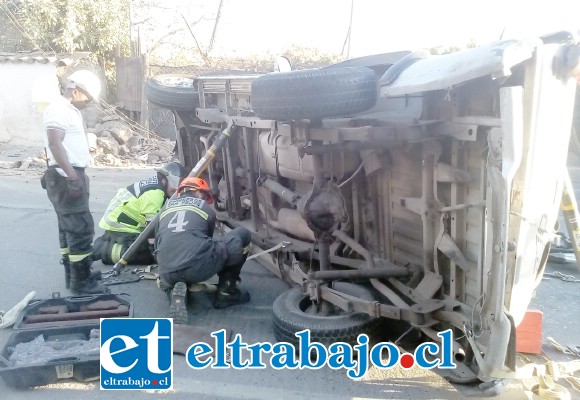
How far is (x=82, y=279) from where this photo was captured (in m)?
4.44

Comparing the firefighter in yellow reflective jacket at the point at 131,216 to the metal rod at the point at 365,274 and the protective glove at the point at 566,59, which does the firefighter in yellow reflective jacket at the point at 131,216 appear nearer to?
Result: the metal rod at the point at 365,274

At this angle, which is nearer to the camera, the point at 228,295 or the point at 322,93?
the point at 322,93

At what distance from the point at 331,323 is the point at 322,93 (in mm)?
1332

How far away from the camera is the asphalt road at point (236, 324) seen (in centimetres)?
Result: 301

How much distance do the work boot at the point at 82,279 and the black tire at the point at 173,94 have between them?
2.14 metres

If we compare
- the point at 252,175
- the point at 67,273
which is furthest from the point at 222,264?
the point at 67,273

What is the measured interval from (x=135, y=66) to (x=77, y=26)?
1927 millimetres

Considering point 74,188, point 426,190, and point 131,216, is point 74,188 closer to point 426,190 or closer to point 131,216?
point 131,216

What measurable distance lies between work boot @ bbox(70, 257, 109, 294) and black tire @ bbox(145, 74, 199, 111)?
214 cm

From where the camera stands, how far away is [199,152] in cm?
624

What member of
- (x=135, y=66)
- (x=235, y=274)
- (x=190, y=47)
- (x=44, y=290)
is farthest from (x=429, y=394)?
(x=190, y=47)

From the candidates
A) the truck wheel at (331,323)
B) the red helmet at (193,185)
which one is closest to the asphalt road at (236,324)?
the truck wheel at (331,323)

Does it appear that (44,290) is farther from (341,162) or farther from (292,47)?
(292,47)

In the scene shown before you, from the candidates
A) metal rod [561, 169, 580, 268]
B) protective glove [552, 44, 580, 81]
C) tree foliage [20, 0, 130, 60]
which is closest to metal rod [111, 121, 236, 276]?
metal rod [561, 169, 580, 268]
